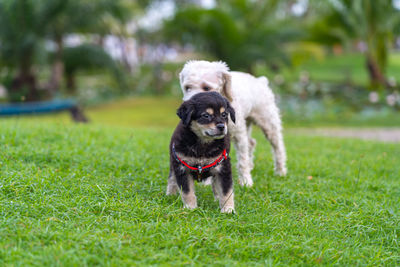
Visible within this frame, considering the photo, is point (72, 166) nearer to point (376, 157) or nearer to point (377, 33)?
point (376, 157)

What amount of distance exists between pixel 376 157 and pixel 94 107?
14855 mm

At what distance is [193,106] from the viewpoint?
3.58m

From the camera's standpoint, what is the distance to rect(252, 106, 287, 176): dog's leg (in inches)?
215

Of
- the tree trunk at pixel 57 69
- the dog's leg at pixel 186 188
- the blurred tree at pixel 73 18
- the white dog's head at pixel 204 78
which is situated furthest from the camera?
the tree trunk at pixel 57 69

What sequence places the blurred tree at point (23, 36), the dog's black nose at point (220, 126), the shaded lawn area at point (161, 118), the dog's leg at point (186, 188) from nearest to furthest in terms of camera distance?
the dog's black nose at point (220, 126)
the dog's leg at point (186, 188)
the shaded lawn area at point (161, 118)
the blurred tree at point (23, 36)

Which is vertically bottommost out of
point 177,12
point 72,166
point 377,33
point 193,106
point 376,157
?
point 376,157

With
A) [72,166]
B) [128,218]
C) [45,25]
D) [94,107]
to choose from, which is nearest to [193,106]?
[128,218]

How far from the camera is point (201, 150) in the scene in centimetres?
370

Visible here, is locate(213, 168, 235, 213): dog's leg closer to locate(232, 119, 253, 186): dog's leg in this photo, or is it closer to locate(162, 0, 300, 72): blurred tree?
locate(232, 119, 253, 186): dog's leg

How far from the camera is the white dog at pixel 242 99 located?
4.29 metres

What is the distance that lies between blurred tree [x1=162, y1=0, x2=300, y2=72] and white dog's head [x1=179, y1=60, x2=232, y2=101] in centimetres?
1214

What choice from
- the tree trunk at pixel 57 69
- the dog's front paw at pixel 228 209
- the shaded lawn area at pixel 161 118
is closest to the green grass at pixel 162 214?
the dog's front paw at pixel 228 209

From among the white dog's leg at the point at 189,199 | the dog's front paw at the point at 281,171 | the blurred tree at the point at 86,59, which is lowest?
the dog's front paw at the point at 281,171

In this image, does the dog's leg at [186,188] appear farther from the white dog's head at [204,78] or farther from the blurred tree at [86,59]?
the blurred tree at [86,59]
